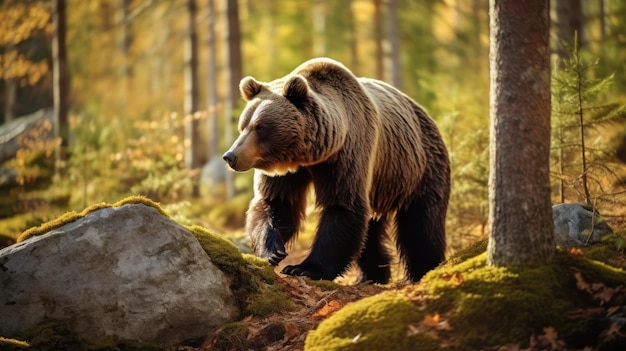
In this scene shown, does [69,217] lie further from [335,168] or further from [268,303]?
[335,168]

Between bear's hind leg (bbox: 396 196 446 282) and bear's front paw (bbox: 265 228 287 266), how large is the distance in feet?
5.48

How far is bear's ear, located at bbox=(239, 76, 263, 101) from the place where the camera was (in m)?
6.58

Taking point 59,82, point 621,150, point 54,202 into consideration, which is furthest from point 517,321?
point 59,82

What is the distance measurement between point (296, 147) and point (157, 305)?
78.5 inches

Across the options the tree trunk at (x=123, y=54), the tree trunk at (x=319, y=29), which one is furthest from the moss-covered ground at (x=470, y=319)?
the tree trunk at (x=123, y=54)

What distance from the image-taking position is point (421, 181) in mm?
7562

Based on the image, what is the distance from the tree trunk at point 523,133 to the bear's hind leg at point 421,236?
286 centimetres

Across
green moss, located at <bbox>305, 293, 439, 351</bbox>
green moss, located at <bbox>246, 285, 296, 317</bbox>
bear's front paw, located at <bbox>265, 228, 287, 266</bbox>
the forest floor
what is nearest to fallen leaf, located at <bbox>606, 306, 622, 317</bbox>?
the forest floor

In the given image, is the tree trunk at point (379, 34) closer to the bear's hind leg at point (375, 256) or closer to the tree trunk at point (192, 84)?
the tree trunk at point (192, 84)

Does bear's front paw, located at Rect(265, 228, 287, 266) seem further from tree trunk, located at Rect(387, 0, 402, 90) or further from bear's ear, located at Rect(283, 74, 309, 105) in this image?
tree trunk, located at Rect(387, 0, 402, 90)

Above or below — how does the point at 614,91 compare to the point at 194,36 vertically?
below

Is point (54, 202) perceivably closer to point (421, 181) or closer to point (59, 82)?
point (59, 82)

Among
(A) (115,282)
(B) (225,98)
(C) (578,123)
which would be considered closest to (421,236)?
(C) (578,123)

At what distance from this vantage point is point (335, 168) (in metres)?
6.54
